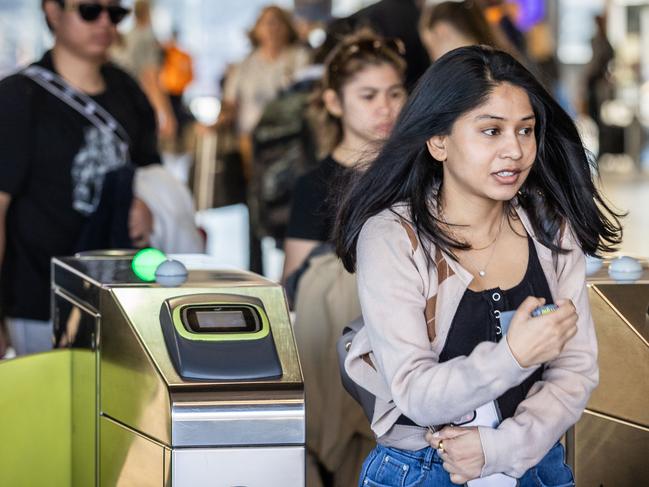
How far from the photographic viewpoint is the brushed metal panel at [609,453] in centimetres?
278

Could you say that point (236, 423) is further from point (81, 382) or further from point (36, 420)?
point (36, 420)

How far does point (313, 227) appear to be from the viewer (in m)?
3.89

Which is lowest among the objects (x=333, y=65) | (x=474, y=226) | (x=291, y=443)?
(x=291, y=443)

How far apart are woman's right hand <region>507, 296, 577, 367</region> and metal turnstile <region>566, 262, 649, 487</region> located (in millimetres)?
700

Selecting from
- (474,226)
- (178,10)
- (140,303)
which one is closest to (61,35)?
(140,303)

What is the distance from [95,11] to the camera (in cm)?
402

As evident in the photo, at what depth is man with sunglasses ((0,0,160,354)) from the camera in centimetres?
381

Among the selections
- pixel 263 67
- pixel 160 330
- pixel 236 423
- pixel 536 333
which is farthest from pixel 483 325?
pixel 263 67

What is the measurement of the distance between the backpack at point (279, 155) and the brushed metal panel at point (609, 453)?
133 inches

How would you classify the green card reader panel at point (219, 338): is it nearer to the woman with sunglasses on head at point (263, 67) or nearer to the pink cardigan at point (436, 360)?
the pink cardigan at point (436, 360)

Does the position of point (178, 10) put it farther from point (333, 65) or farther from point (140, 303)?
point (140, 303)

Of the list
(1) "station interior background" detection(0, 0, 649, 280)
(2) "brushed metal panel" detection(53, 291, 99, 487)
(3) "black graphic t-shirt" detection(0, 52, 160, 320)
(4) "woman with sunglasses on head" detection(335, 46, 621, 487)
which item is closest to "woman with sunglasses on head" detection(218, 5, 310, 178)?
(3) "black graphic t-shirt" detection(0, 52, 160, 320)

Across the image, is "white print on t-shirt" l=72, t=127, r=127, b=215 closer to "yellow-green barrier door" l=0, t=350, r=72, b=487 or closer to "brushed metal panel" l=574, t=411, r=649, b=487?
"yellow-green barrier door" l=0, t=350, r=72, b=487

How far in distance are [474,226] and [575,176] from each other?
23cm
